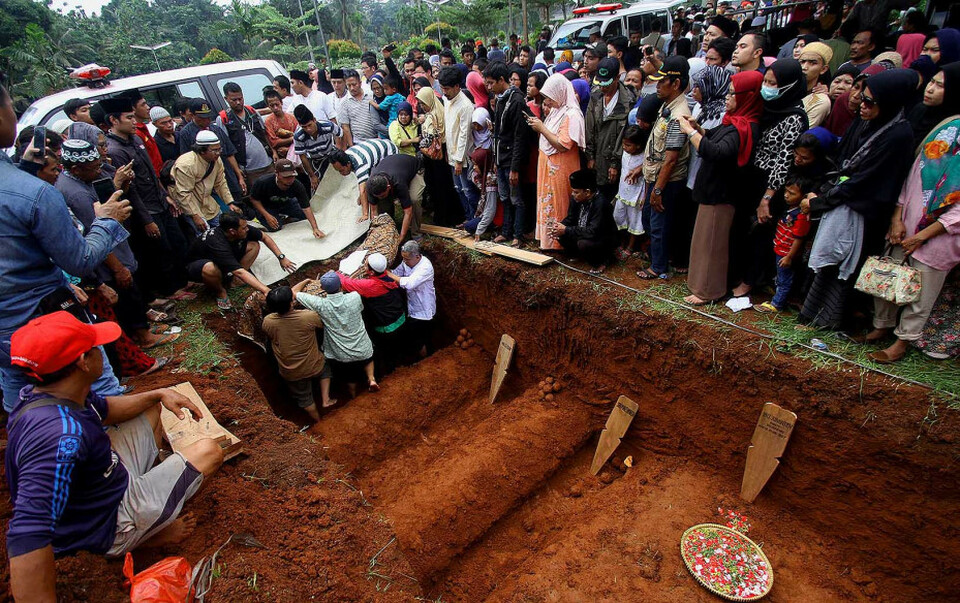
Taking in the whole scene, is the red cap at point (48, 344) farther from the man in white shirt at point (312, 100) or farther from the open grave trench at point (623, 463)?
the man in white shirt at point (312, 100)

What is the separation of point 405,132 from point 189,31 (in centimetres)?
4880

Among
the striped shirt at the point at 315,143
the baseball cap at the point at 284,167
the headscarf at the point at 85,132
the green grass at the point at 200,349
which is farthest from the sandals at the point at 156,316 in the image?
the striped shirt at the point at 315,143

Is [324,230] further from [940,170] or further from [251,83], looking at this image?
[940,170]

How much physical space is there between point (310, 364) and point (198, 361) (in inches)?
46.7

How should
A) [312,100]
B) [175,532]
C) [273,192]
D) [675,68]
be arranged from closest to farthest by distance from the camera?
1. [175,532]
2. [675,68]
3. [273,192]
4. [312,100]

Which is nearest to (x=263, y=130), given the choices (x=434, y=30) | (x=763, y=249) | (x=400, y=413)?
(x=400, y=413)

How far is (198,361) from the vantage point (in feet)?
16.3

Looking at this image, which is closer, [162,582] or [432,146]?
[162,582]

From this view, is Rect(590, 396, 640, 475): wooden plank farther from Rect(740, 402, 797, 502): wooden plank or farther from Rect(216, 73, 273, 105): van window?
Rect(216, 73, 273, 105): van window

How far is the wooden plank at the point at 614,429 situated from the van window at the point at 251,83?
8.25m

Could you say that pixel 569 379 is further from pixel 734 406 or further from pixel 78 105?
pixel 78 105

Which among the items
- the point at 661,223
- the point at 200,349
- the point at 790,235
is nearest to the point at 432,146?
Answer: the point at 661,223

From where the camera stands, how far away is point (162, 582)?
96.5 inches

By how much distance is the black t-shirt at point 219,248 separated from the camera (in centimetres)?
584
